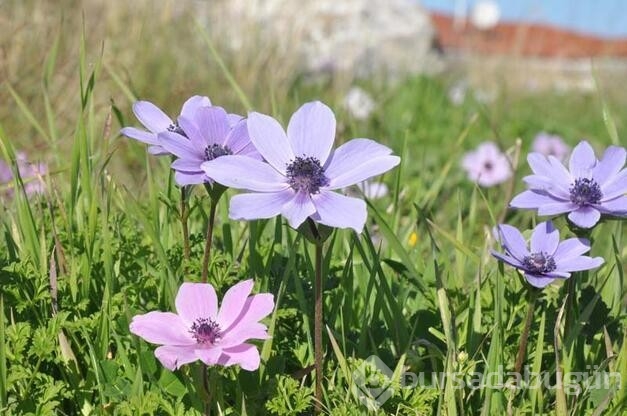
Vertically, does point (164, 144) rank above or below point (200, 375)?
above

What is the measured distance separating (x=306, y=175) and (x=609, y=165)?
584mm

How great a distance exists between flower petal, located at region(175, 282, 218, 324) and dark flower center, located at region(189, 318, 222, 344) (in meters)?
0.02

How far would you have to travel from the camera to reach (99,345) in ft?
5.13

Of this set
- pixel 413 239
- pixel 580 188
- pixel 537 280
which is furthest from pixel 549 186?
pixel 413 239

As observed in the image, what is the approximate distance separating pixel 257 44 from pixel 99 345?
13.4 feet

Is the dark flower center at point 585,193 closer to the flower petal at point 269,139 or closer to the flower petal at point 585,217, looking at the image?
the flower petal at point 585,217

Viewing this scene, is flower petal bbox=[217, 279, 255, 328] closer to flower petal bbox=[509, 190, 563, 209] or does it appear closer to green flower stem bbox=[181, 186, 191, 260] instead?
green flower stem bbox=[181, 186, 191, 260]

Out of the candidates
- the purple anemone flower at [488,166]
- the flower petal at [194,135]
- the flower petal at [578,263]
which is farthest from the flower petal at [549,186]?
the purple anemone flower at [488,166]

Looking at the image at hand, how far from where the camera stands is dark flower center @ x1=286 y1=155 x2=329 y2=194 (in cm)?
129

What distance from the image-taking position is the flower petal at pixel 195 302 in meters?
1.33

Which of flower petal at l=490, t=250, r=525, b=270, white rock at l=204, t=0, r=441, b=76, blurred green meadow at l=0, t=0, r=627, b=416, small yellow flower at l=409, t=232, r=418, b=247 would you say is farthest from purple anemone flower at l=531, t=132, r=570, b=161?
flower petal at l=490, t=250, r=525, b=270

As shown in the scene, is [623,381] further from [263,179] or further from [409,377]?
[263,179]

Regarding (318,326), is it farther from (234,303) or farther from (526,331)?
(526,331)

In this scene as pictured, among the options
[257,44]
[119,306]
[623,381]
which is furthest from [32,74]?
[623,381]
